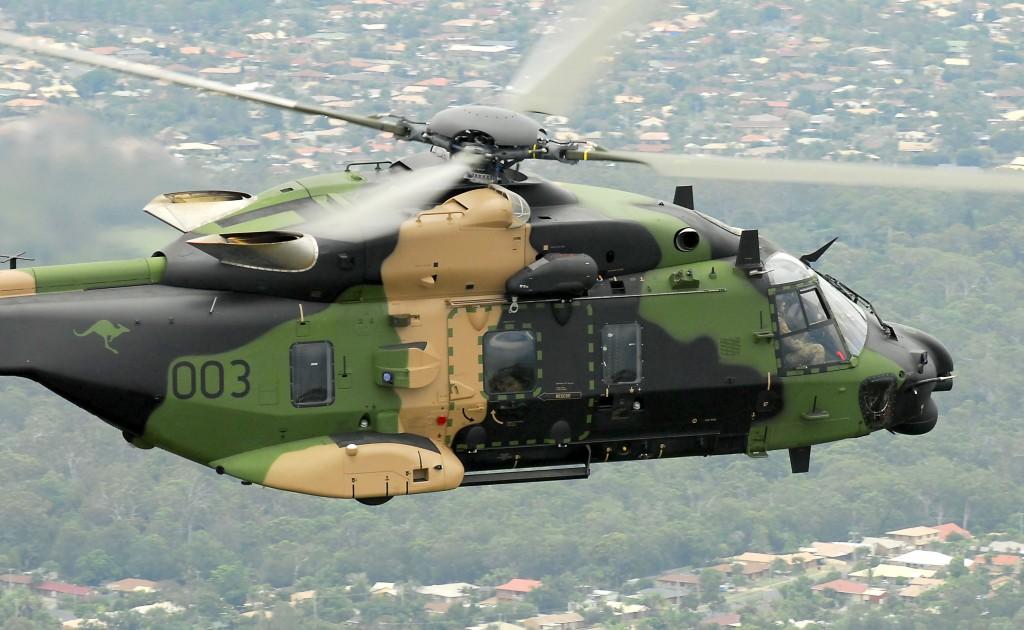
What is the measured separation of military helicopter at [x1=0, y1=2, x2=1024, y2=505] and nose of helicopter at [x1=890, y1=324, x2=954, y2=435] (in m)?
2.15

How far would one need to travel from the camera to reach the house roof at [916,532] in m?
114

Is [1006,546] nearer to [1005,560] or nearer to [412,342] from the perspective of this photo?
[1005,560]

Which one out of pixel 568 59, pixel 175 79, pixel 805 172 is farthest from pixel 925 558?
pixel 175 79

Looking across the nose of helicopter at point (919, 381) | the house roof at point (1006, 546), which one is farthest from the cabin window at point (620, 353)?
the house roof at point (1006, 546)

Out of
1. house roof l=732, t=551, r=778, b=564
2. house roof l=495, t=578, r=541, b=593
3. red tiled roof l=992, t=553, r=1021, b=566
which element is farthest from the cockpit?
red tiled roof l=992, t=553, r=1021, b=566

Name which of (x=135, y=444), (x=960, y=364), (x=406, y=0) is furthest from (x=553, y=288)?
(x=406, y=0)

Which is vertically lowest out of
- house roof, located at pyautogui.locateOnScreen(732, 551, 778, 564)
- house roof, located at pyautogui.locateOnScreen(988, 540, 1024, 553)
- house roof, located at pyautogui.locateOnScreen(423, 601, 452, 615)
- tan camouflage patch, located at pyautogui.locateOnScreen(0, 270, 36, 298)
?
house roof, located at pyautogui.locateOnScreen(988, 540, 1024, 553)

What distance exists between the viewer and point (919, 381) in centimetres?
3244

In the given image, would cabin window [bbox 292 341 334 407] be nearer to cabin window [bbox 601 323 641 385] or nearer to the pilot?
cabin window [bbox 601 323 641 385]

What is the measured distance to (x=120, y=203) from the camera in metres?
33.8

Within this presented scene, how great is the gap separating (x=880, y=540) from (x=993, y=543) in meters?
7.76

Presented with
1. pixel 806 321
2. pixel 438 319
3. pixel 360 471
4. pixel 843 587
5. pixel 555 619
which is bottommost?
pixel 555 619

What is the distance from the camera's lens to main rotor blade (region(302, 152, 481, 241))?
2889 centimetres

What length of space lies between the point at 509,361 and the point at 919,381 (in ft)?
22.5
